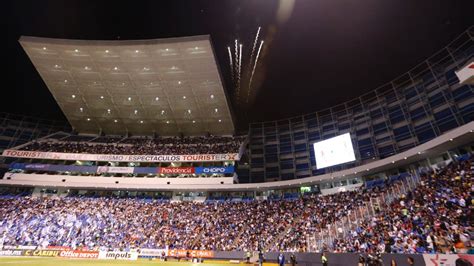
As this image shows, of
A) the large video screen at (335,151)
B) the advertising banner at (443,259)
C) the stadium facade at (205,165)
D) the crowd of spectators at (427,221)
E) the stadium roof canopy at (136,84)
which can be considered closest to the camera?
the advertising banner at (443,259)

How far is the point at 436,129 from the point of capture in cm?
3506

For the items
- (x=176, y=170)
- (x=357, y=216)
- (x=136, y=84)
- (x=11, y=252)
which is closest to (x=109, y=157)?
(x=176, y=170)

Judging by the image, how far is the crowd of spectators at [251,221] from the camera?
18547 millimetres

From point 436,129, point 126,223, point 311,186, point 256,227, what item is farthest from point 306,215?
point 126,223

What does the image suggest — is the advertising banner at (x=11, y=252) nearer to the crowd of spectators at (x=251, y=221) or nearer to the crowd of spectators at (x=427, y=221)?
the crowd of spectators at (x=251, y=221)

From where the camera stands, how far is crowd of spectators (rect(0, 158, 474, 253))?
18547mm

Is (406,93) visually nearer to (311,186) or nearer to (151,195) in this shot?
(311,186)

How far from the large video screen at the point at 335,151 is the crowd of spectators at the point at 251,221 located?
4848 millimetres

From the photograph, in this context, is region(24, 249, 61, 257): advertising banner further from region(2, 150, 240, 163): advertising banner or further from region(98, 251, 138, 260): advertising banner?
region(2, 150, 240, 163): advertising banner

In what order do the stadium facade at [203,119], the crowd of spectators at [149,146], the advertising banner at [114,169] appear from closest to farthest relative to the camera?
1. the stadium facade at [203,119]
2. the advertising banner at [114,169]
3. the crowd of spectators at [149,146]

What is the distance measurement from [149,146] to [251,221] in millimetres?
27675

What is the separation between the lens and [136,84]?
47.0 m

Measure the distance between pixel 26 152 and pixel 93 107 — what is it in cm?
1375

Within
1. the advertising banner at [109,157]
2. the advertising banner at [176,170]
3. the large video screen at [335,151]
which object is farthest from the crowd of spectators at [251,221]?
the advertising banner at [109,157]
